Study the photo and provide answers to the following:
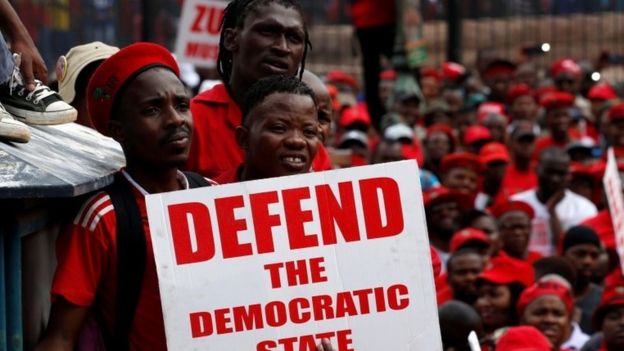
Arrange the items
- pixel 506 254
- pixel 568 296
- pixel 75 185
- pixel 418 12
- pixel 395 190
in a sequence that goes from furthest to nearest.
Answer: pixel 418 12
pixel 506 254
pixel 568 296
pixel 395 190
pixel 75 185

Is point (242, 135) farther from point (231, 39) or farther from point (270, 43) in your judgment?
point (231, 39)

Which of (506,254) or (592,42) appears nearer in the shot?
(506,254)

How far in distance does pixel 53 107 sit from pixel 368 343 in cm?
118

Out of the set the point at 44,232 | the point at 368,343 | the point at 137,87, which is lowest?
the point at 368,343

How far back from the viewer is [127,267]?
444 cm

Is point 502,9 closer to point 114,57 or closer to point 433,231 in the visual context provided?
point 433,231

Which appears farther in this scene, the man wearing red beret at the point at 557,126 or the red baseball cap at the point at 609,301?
the man wearing red beret at the point at 557,126

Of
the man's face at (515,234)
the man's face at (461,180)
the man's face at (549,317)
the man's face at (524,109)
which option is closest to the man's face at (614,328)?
the man's face at (549,317)

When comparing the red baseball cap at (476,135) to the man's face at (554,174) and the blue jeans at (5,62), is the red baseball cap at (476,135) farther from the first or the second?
the blue jeans at (5,62)

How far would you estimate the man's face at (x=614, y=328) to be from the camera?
337 inches

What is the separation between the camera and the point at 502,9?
20156 mm

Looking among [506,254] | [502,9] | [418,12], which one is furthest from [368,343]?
[502,9]

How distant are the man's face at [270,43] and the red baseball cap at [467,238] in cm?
494

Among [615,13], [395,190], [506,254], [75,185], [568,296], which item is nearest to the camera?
[75,185]
